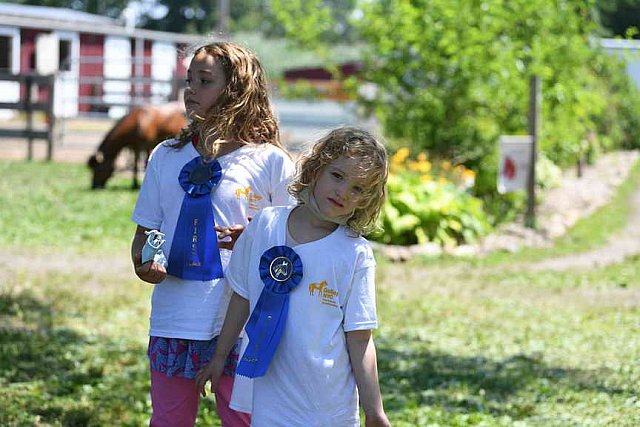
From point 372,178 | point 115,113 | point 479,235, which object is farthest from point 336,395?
point 115,113

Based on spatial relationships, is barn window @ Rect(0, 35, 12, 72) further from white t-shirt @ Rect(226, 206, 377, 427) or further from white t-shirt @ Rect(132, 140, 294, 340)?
white t-shirt @ Rect(226, 206, 377, 427)

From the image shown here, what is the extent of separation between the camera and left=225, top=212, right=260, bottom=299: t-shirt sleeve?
131 inches

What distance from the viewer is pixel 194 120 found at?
3.70 meters

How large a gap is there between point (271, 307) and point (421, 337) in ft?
15.1

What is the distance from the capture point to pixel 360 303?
10.3 feet

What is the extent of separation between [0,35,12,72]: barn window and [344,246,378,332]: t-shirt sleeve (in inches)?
1444

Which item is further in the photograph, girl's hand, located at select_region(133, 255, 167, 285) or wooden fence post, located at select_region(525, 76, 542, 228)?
wooden fence post, located at select_region(525, 76, 542, 228)

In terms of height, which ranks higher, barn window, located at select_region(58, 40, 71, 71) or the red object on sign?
barn window, located at select_region(58, 40, 71, 71)

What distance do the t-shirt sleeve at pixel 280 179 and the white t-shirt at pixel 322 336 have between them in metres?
0.53

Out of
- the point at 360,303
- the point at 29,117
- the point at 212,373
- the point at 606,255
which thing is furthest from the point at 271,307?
the point at 29,117

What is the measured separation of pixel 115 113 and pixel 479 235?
27952 millimetres

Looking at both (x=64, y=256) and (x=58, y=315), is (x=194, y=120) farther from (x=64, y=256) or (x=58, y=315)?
(x=64, y=256)

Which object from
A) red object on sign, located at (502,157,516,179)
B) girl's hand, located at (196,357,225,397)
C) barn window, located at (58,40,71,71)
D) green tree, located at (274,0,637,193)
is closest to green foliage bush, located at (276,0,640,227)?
green tree, located at (274,0,637,193)

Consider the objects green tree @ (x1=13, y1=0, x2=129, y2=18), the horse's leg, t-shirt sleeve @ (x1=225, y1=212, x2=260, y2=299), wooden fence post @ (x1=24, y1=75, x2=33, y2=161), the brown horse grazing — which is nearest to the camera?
t-shirt sleeve @ (x1=225, y1=212, x2=260, y2=299)
